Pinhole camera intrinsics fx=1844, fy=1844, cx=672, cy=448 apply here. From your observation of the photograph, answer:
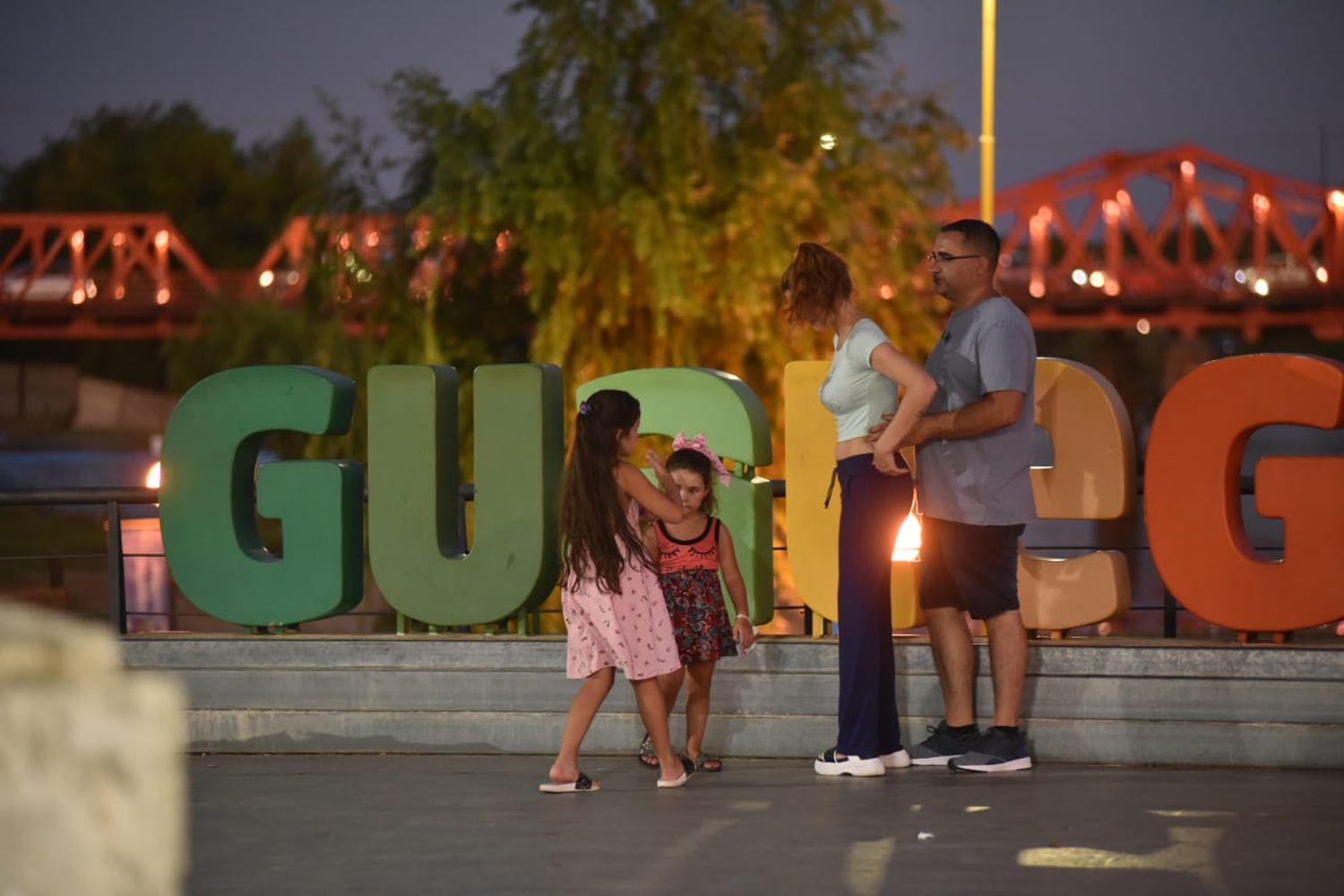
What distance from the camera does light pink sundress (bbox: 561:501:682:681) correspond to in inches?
250

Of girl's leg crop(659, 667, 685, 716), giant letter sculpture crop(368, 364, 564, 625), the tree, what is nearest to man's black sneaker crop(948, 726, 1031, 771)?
girl's leg crop(659, 667, 685, 716)

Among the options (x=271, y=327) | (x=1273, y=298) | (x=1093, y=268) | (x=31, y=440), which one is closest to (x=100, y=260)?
(x=31, y=440)

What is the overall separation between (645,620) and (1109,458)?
1962mm

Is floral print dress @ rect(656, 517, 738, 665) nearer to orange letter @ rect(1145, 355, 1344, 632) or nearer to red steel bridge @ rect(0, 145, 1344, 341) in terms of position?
orange letter @ rect(1145, 355, 1344, 632)

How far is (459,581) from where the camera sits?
24.6 ft

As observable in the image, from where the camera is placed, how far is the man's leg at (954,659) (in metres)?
6.59

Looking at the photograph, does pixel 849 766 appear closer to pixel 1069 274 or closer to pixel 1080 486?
pixel 1080 486

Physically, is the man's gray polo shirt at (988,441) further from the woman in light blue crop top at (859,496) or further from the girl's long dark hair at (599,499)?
the girl's long dark hair at (599,499)

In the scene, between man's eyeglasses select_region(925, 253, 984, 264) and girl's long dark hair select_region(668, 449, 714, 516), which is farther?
girl's long dark hair select_region(668, 449, 714, 516)

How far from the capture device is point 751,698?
7.13 metres

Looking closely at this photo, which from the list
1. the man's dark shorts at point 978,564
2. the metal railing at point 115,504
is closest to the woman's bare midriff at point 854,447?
the man's dark shorts at point 978,564

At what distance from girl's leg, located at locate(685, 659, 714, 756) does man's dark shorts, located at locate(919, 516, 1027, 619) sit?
0.93 meters

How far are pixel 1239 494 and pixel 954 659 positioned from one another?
1376mm

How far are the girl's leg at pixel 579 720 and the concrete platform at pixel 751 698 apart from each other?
811 mm
